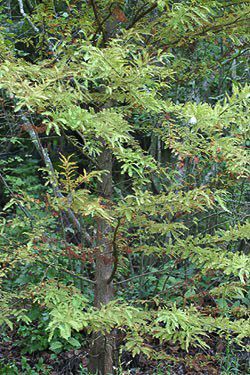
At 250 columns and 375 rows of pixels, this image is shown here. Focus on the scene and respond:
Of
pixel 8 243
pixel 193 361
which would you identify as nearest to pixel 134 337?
pixel 193 361

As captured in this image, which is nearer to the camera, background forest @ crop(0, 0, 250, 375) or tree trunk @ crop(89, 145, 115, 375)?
background forest @ crop(0, 0, 250, 375)

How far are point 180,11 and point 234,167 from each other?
87cm

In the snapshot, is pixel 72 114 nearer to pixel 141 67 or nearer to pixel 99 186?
pixel 141 67

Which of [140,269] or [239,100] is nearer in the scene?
[239,100]

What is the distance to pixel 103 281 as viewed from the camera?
2.96 meters

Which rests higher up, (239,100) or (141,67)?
(141,67)

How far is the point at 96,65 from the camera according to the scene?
6.44 feet

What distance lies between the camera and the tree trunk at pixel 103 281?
2865 millimetres

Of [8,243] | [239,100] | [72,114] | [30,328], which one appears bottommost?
[30,328]

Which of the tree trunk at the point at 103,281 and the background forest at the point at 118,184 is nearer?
the background forest at the point at 118,184

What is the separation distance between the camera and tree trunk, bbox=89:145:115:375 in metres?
2.87

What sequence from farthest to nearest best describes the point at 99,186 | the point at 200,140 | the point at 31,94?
the point at 99,186 < the point at 200,140 < the point at 31,94

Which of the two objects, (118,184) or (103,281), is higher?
(118,184)

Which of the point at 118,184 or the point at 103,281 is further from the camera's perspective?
the point at 118,184
